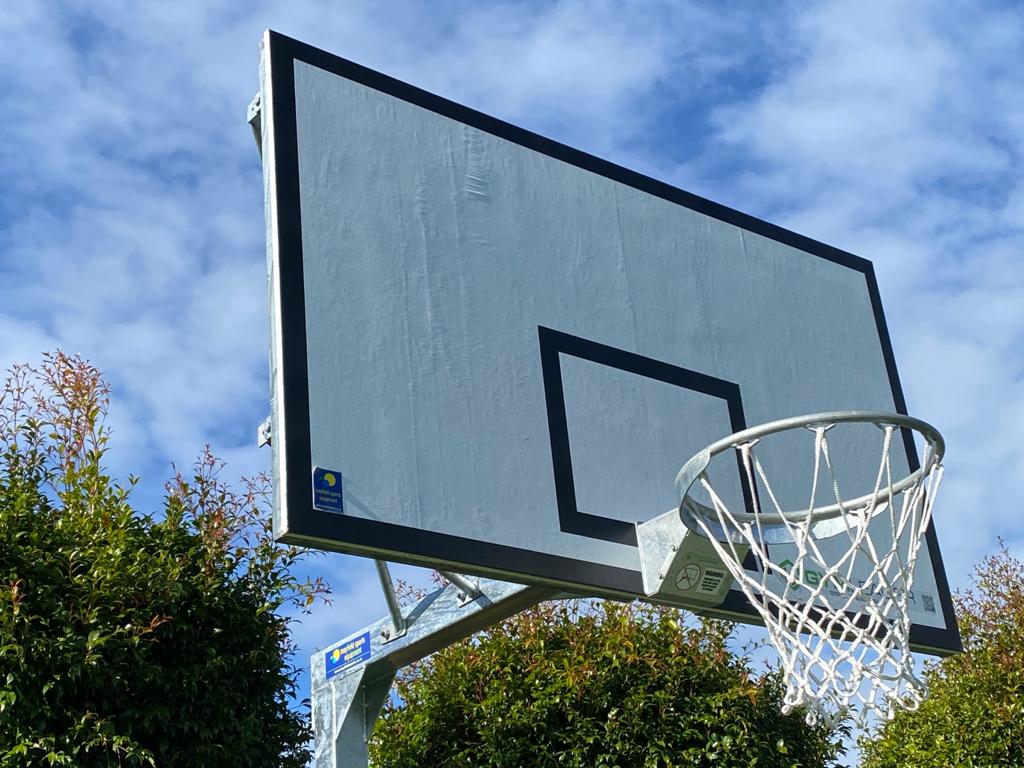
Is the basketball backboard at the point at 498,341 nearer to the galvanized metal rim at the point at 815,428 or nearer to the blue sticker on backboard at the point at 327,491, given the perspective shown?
the blue sticker on backboard at the point at 327,491

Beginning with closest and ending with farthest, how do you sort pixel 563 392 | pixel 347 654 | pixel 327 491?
pixel 327 491 → pixel 563 392 → pixel 347 654

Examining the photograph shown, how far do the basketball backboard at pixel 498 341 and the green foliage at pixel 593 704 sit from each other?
1.30 metres

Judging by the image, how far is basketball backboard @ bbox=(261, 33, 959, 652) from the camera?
5480 mm

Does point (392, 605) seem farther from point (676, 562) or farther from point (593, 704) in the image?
point (593, 704)

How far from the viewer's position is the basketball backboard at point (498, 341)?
216 inches

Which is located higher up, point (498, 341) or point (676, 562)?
point (498, 341)

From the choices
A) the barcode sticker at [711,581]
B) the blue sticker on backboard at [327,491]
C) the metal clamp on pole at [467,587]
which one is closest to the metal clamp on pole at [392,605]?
the metal clamp on pole at [467,587]

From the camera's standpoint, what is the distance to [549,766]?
24.1 ft

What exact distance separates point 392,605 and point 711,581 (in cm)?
142

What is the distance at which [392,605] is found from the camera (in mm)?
6270

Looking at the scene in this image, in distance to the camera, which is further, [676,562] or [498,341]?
[498,341]

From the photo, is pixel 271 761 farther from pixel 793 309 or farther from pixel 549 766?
pixel 793 309

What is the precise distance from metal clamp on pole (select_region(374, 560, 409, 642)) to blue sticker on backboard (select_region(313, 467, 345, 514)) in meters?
1.06

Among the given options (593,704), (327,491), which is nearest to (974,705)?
(593,704)
